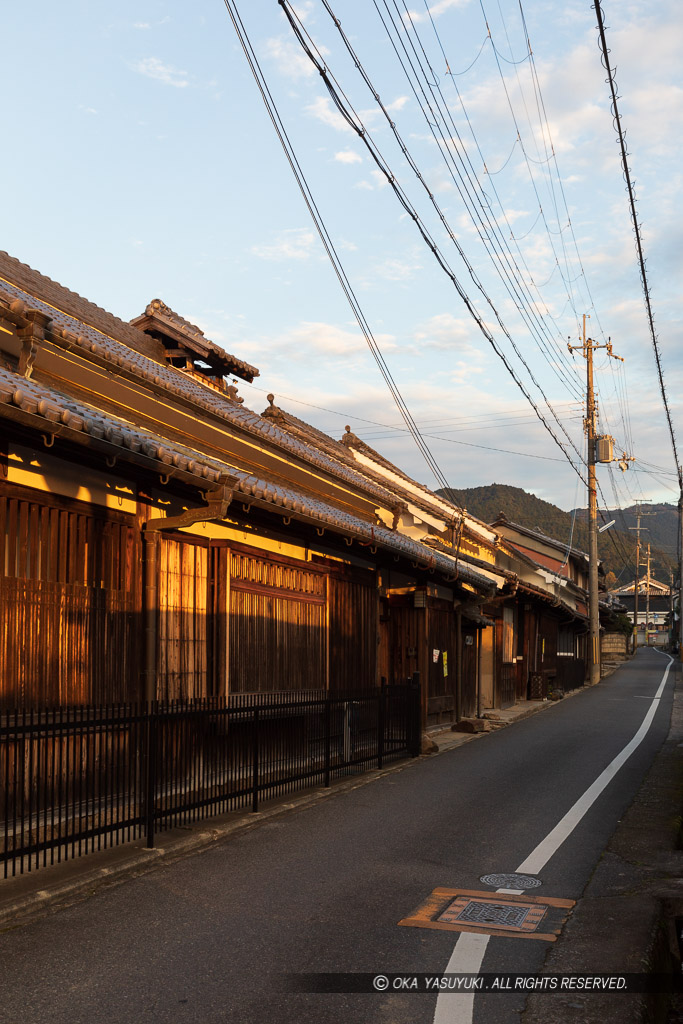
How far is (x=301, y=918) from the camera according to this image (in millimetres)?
6375

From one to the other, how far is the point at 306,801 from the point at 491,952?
5.65 meters

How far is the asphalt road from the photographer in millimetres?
4840

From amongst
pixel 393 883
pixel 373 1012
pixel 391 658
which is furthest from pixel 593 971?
pixel 391 658

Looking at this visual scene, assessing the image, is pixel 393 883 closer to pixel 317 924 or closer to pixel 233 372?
pixel 317 924

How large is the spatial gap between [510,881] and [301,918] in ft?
6.97

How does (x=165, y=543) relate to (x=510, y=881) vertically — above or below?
above

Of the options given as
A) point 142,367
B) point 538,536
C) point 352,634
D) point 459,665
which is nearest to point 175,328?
point 142,367

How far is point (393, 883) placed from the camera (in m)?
7.42

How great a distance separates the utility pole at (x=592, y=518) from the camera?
41.5m

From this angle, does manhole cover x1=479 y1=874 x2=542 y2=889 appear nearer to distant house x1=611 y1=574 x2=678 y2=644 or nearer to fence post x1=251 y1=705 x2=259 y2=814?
fence post x1=251 y1=705 x2=259 y2=814

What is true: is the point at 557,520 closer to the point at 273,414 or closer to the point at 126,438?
the point at 273,414

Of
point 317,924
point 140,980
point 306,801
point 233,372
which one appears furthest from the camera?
point 233,372

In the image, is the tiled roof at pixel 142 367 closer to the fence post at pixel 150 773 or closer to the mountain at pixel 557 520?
the fence post at pixel 150 773

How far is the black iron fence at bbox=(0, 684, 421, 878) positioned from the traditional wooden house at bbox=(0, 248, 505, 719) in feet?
2.36
